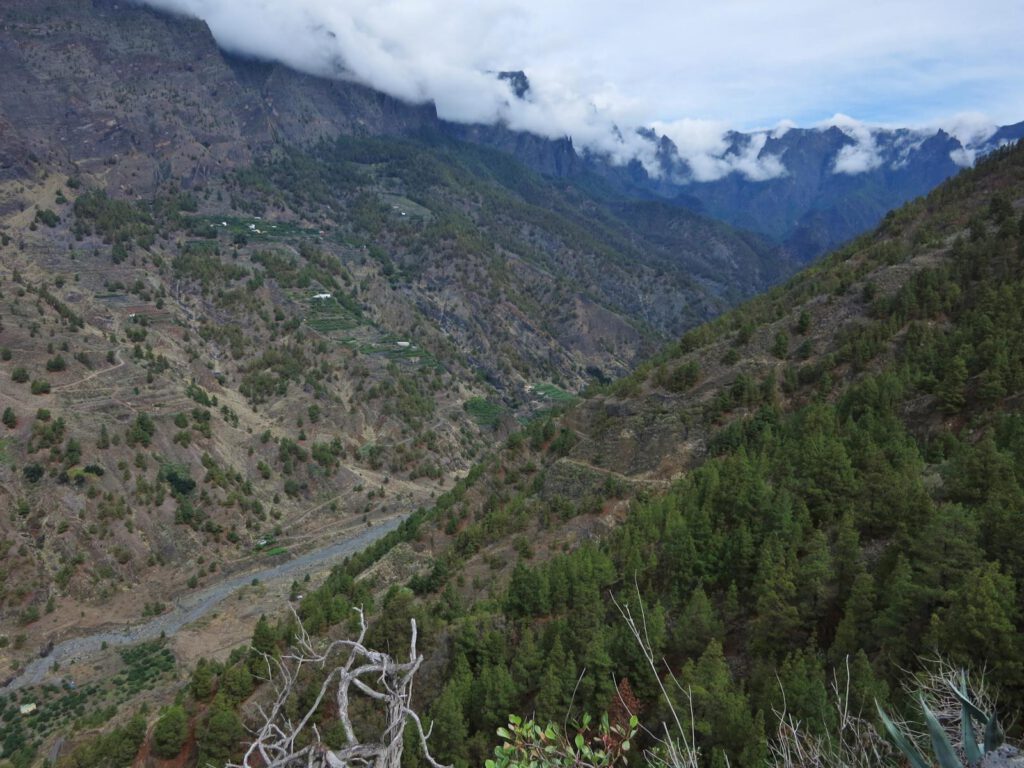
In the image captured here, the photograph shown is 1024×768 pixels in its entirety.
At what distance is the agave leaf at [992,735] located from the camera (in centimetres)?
458

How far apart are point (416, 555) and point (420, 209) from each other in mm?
157680

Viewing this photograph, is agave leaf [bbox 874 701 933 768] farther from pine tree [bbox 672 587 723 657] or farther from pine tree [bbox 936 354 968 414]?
pine tree [bbox 936 354 968 414]

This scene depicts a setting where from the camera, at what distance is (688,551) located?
1195 inches

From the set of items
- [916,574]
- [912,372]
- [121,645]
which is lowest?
[121,645]

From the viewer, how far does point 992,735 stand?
460cm

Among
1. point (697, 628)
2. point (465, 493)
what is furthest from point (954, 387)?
point (465, 493)

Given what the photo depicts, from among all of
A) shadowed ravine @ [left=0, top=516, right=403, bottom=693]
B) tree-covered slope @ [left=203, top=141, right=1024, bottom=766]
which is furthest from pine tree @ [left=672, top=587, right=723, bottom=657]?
shadowed ravine @ [left=0, top=516, right=403, bottom=693]

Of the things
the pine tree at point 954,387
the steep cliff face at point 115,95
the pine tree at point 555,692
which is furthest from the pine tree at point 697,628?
the steep cliff face at point 115,95

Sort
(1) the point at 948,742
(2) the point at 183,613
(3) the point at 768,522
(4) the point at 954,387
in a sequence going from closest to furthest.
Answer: (1) the point at 948,742, (3) the point at 768,522, (4) the point at 954,387, (2) the point at 183,613

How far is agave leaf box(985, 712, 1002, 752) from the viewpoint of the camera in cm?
458

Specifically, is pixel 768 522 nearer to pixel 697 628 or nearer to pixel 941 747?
pixel 697 628

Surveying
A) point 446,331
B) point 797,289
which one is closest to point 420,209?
point 446,331

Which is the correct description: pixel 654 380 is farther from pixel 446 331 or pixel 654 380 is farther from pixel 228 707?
pixel 446 331

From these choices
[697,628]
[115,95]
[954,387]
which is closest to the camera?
[697,628]
